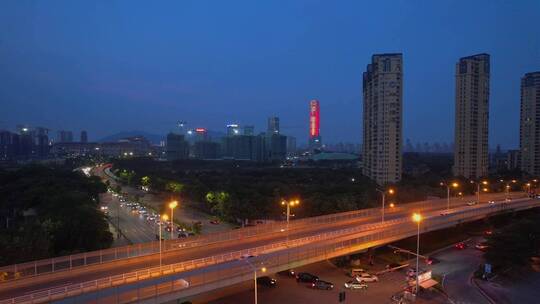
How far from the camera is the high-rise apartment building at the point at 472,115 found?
260 feet

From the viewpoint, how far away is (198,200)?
5350 centimetres

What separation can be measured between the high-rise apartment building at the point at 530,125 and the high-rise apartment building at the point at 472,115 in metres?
15.4

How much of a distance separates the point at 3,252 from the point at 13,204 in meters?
28.6

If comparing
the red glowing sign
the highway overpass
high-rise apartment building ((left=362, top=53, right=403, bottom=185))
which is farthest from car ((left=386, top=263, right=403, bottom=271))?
the red glowing sign

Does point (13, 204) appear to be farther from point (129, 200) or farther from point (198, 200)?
point (198, 200)

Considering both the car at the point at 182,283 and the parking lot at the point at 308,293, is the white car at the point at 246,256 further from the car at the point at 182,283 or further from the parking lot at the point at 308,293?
the car at the point at 182,283

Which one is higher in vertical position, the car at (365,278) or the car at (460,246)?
the car at (365,278)

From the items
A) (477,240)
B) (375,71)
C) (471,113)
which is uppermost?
(375,71)

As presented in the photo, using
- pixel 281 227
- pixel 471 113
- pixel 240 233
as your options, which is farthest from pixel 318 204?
pixel 471 113

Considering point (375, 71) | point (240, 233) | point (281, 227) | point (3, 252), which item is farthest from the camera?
point (375, 71)

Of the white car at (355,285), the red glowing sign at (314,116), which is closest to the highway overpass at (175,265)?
the white car at (355,285)

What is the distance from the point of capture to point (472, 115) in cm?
7956

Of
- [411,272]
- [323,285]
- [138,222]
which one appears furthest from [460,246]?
[138,222]

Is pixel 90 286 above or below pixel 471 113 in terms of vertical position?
below
